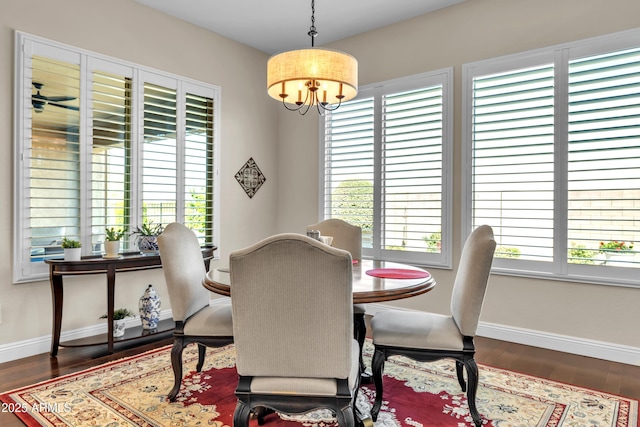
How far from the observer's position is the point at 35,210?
10.4 feet

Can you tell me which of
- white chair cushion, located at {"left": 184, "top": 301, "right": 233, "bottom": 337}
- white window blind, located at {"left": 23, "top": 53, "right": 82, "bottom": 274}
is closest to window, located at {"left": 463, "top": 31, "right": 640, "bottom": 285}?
white chair cushion, located at {"left": 184, "top": 301, "right": 233, "bottom": 337}

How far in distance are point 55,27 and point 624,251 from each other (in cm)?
482

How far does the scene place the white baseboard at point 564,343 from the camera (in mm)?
3057

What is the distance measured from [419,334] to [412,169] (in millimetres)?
2302

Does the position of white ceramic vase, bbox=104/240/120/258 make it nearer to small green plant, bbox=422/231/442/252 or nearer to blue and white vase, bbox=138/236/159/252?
blue and white vase, bbox=138/236/159/252

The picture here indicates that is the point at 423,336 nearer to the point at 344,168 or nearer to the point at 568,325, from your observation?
the point at 568,325

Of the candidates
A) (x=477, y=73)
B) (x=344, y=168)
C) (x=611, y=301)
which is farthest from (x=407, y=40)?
(x=611, y=301)

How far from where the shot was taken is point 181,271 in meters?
2.41

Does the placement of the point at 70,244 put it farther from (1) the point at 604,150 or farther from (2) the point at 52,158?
(1) the point at 604,150

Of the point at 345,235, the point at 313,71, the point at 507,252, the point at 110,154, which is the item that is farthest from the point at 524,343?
the point at 110,154

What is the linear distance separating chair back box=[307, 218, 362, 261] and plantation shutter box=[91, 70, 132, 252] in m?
1.78

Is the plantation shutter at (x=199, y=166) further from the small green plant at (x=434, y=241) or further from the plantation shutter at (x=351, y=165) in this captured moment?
the small green plant at (x=434, y=241)

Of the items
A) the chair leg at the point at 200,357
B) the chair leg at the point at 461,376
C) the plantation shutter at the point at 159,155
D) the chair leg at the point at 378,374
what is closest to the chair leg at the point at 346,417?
the chair leg at the point at 378,374

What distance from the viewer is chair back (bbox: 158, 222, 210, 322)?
7.76 feet
